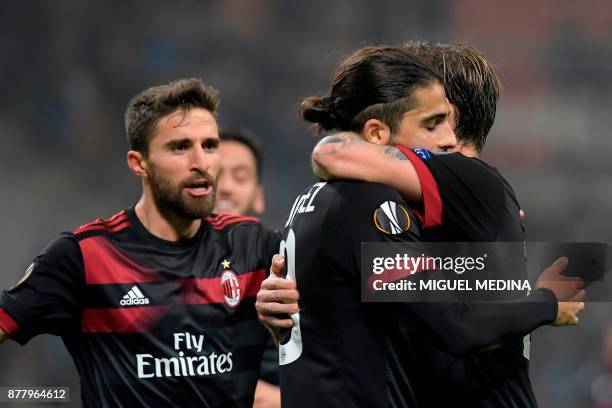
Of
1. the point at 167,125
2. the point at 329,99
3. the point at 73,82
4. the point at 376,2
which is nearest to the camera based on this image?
the point at 329,99

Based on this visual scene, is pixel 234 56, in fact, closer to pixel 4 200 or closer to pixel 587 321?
pixel 4 200

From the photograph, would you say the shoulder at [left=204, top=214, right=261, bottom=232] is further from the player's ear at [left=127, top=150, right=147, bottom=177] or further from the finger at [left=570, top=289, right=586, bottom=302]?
the finger at [left=570, top=289, right=586, bottom=302]

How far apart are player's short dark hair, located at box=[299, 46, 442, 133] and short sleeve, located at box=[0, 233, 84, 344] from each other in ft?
4.81

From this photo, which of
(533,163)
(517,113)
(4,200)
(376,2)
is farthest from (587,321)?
(4,200)

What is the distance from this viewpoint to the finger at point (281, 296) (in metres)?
2.80

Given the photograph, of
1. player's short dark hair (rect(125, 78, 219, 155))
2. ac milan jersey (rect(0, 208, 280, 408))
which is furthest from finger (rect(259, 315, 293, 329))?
player's short dark hair (rect(125, 78, 219, 155))

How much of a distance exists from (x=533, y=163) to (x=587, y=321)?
6.81ft

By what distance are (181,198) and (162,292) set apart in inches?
18.5

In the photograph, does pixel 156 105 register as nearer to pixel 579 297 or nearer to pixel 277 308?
pixel 277 308

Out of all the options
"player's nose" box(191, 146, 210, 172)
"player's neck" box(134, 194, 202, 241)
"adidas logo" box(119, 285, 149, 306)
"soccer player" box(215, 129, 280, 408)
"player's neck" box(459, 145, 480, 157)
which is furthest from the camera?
"soccer player" box(215, 129, 280, 408)

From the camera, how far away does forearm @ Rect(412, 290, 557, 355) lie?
2.53 m

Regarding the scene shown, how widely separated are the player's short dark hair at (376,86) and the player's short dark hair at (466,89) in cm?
29

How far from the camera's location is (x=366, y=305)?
264cm

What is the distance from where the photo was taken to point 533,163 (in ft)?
34.5
